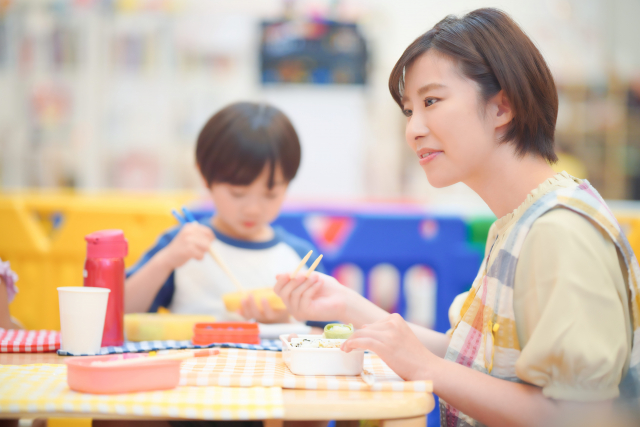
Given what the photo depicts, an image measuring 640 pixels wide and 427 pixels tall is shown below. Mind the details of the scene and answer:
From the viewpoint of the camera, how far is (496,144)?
0.83m

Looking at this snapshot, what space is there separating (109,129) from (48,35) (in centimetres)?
72

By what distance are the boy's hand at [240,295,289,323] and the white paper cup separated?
13.0 inches

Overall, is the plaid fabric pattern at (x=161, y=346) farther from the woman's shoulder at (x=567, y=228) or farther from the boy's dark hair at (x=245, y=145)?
the boy's dark hair at (x=245, y=145)

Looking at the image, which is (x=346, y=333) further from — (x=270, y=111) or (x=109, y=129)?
(x=109, y=129)

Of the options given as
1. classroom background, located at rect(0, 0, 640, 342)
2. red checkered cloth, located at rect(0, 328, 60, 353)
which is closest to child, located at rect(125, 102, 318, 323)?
red checkered cloth, located at rect(0, 328, 60, 353)

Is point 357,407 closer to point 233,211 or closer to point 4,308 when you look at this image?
point 4,308

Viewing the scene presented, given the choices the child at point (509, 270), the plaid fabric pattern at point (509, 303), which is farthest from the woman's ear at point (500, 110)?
the plaid fabric pattern at point (509, 303)

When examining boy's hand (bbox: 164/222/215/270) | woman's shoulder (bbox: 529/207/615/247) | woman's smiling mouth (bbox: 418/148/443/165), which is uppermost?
woman's smiling mouth (bbox: 418/148/443/165)

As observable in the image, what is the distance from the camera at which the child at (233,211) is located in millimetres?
1320

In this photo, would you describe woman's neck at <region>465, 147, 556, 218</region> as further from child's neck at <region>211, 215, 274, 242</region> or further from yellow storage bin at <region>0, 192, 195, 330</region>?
yellow storage bin at <region>0, 192, 195, 330</region>

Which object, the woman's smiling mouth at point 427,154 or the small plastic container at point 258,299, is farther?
the small plastic container at point 258,299

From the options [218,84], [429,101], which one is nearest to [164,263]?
[429,101]

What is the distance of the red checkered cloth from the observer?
0.83 meters

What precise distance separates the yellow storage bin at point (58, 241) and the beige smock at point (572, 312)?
4.46 ft
